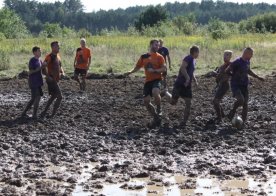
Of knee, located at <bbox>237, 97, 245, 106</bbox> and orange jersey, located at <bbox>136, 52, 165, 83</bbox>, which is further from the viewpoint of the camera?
orange jersey, located at <bbox>136, 52, 165, 83</bbox>

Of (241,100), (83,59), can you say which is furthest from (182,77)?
(83,59)

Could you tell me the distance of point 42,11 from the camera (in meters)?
193

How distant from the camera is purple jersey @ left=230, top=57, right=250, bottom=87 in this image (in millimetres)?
12828

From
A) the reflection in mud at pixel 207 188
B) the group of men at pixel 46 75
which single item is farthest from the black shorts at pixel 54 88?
the reflection in mud at pixel 207 188

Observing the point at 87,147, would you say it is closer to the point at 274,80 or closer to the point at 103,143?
the point at 103,143

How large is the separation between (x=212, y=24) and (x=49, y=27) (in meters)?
25.4

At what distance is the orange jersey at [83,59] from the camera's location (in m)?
18.8

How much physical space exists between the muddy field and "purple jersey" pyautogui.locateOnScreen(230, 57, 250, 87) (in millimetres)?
959

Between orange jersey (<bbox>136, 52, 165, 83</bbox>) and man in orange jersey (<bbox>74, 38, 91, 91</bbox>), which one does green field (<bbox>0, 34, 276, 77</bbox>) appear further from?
orange jersey (<bbox>136, 52, 165, 83</bbox>)

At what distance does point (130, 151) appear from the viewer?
35.2ft

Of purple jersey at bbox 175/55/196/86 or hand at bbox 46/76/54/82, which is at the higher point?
purple jersey at bbox 175/55/196/86

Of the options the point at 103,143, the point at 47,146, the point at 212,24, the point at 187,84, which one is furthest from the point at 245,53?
the point at 212,24

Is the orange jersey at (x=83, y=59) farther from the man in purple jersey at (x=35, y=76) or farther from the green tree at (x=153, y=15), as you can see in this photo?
the green tree at (x=153, y=15)

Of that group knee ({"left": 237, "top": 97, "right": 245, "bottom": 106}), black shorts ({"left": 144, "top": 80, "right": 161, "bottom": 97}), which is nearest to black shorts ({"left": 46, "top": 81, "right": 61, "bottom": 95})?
black shorts ({"left": 144, "top": 80, "right": 161, "bottom": 97})
